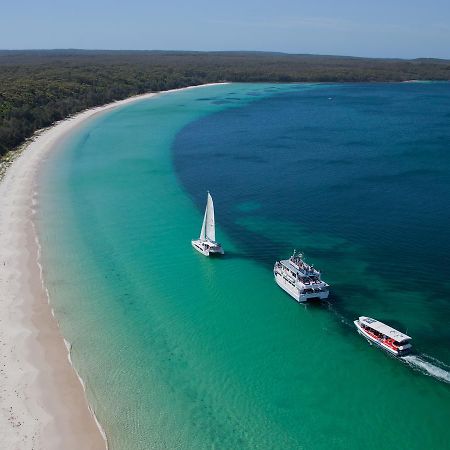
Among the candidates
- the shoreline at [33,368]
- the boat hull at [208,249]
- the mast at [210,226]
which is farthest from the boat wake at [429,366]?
the mast at [210,226]

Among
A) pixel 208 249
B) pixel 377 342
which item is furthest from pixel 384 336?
pixel 208 249

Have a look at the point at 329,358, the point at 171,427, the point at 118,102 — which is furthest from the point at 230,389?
the point at 118,102

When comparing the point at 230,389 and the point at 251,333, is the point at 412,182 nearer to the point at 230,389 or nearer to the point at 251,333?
the point at 251,333

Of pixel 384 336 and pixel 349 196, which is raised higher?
pixel 384 336

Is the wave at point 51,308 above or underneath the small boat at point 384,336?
underneath

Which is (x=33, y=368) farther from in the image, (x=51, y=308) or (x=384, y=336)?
(x=384, y=336)

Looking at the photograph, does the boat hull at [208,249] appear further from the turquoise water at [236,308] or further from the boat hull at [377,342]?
the boat hull at [377,342]
